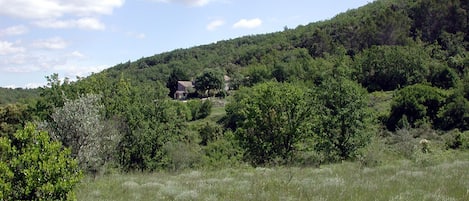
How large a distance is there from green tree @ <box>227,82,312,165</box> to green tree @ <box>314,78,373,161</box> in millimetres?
2038

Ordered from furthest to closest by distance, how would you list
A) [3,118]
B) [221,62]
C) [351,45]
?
[221,62], [351,45], [3,118]

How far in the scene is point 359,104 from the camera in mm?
32750

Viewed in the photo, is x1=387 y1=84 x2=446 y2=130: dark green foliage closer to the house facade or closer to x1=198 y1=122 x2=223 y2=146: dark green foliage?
x1=198 y1=122 x2=223 y2=146: dark green foliage

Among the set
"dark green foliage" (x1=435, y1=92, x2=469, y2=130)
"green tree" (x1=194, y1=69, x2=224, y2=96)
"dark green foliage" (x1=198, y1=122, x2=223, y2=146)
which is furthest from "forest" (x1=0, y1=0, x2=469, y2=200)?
"green tree" (x1=194, y1=69, x2=224, y2=96)

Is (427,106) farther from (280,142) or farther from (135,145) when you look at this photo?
(135,145)

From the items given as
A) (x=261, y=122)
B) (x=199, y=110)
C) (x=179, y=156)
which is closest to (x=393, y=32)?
(x=199, y=110)

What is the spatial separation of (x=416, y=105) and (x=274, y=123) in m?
31.6

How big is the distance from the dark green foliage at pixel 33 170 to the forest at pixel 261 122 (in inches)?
0.8

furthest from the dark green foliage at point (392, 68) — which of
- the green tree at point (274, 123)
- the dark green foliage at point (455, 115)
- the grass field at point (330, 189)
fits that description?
the grass field at point (330, 189)

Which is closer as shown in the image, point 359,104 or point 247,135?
point 359,104

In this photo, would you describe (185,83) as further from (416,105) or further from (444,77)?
(416,105)

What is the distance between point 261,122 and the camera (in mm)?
36844

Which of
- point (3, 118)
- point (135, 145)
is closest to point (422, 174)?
point (135, 145)

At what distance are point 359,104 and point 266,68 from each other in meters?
83.2
